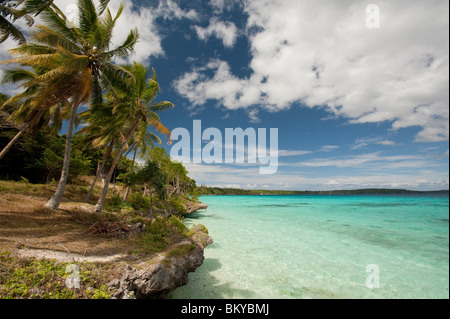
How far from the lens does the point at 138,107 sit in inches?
492

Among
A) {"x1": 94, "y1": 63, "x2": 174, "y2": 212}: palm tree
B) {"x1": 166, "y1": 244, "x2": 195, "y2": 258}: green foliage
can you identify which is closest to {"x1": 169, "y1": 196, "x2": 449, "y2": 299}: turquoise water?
{"x1": 166, "y1": 244, "x2": 195, "y2": 258}: green foliage

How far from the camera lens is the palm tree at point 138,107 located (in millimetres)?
11601

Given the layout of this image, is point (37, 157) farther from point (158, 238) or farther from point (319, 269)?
point (319, 269)

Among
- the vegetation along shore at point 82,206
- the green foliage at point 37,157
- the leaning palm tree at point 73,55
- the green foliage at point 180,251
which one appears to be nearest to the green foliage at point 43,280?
the vegetation along shore at point 82,206

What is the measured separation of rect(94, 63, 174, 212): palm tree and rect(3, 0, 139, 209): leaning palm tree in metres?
1.32

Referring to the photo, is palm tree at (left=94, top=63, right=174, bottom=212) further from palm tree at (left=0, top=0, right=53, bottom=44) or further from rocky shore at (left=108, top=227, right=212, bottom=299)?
rocky shore at (left=108, top=227, right=212, bottom=299)

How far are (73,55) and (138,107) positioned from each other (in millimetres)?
4453

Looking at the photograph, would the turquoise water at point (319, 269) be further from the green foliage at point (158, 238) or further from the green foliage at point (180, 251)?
the green foliage at point (158, 238)

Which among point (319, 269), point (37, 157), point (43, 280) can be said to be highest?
point (37, 157)

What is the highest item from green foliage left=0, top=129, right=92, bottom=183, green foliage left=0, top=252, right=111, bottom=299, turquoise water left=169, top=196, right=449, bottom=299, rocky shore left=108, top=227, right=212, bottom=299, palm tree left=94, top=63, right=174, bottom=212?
palm tree left=94, top=63, right=174, bottom=212

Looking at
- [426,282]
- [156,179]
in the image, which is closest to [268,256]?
[426,282]

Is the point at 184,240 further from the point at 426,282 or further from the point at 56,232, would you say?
the point at 426,282

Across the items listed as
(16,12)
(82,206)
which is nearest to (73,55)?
(16,12)

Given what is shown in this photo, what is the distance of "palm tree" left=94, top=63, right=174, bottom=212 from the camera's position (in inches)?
457
